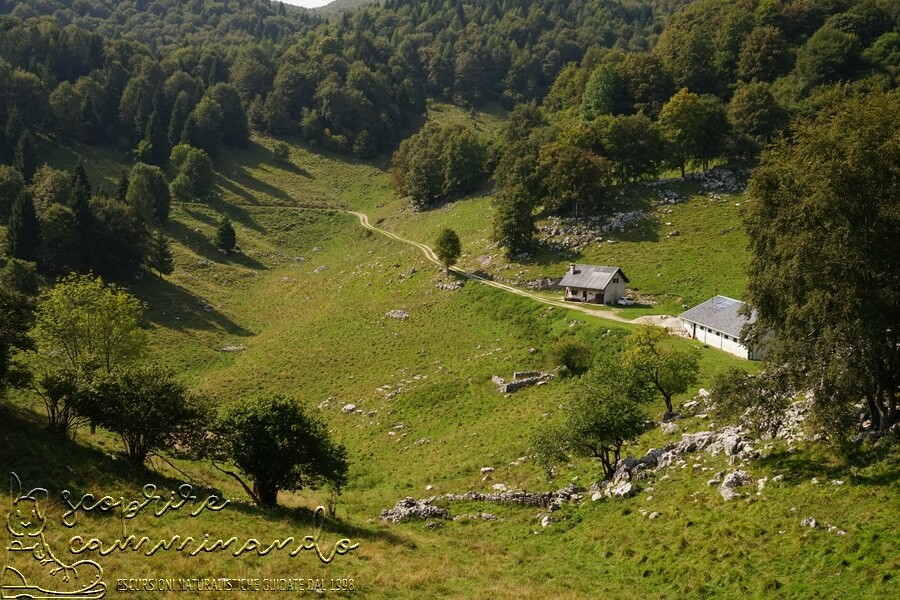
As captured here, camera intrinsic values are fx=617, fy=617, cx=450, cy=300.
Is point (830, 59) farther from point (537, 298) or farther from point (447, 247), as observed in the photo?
point (447, 247)

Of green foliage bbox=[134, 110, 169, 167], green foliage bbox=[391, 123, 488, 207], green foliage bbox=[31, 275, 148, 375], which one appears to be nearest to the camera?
green foliage bbox=[31, 275, 148, 375]

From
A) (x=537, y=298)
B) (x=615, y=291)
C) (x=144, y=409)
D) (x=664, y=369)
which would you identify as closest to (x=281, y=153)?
(x=537, y=298)

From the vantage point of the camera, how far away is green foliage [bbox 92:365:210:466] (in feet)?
97.1

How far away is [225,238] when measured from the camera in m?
97.1

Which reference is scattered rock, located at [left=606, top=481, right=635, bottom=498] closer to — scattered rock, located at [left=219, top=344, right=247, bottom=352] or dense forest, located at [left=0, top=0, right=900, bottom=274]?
dense forest, located at [left=0, top=0, right=900, bottom=274]

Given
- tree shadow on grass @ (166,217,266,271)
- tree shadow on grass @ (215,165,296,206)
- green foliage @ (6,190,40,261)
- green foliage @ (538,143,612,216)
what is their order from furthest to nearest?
tree shadow on grass @ (215,165,296,206), tree shadow on grass @ (166,217,266,271), green foliage @ (538,143,612,216), green foliage @ (6,190,40,261)

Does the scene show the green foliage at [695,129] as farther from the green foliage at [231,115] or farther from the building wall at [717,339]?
the green foliage at [231,115]

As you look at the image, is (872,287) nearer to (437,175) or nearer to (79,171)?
(437,175)

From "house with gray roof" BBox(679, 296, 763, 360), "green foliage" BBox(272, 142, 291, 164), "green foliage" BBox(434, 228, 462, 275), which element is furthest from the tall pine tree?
"house with gray roof" BBox(679, 296, 763, 360)

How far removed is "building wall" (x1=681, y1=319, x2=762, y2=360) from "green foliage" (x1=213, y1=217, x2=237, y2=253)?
70.4 meters

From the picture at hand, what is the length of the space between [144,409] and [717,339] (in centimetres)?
4304

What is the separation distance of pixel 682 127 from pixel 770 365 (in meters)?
65.0

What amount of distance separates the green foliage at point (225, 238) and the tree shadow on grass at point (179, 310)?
14883 mm

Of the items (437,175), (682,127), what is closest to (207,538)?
(682,127)
